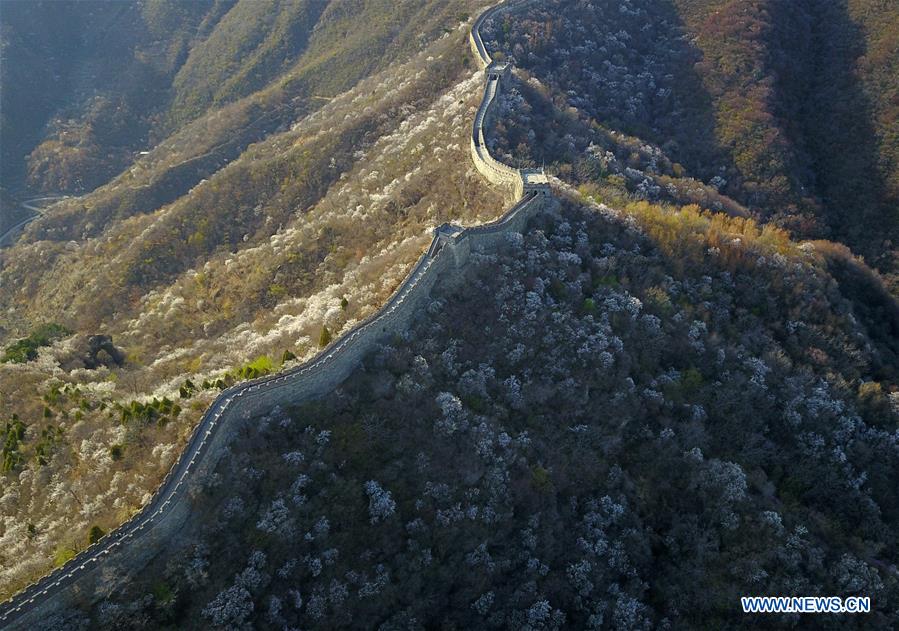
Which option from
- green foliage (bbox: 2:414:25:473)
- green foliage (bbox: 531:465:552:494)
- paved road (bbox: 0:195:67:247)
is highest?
green foliage (bbox: 2:414:25:473)

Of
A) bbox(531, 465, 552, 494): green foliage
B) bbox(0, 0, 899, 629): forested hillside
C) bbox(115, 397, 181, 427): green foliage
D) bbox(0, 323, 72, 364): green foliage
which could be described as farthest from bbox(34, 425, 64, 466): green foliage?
bbox(531, 465, 552, 494): green foliage

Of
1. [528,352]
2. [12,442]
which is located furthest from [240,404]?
[12,442]

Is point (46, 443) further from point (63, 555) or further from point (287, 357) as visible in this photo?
point (287, 357)

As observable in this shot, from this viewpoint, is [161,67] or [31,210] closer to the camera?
[31,210]

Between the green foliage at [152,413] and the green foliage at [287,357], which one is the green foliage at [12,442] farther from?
the green foliage at [287,357]

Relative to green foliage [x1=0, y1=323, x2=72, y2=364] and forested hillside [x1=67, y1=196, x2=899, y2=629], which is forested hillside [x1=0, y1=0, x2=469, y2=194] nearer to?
green foliage [x1=0, y1=323, x2=72, y2=364]

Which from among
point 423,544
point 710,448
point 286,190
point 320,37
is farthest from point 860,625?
point 320,37
